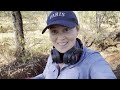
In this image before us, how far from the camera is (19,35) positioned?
2625mm

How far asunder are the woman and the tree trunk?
17.9 inches

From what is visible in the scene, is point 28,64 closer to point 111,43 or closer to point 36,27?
point 36,27

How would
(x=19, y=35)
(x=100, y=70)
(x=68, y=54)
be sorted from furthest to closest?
(x=19, y=35) → (x=68, y=54) → (x=100, y=70)

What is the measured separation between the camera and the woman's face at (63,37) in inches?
84.5

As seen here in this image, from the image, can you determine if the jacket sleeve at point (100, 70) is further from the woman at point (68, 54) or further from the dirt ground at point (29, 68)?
the dirt ground at point (29, 68)

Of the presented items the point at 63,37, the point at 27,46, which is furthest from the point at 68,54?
the point at 27,46

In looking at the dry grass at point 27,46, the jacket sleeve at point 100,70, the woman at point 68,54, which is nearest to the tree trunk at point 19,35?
the dry grass at point 27,46

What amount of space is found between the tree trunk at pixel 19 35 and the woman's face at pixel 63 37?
478mm

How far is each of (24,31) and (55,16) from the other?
0.63 metres

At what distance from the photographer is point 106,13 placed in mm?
2611

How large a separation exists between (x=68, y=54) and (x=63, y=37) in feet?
0.49

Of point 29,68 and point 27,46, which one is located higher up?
point 27,46

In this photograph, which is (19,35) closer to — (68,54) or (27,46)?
(27,46)
